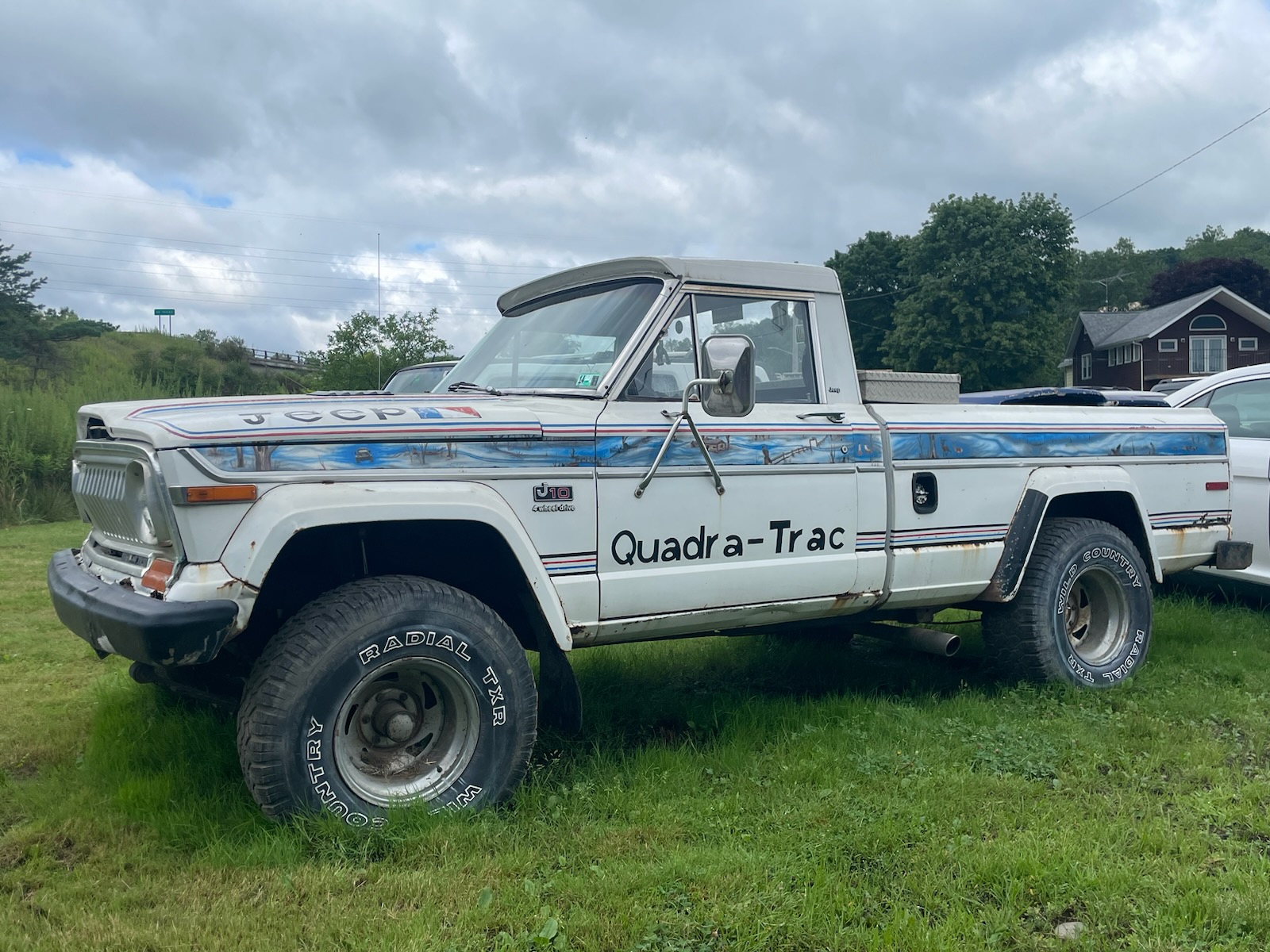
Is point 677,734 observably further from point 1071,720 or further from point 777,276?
point 777,276

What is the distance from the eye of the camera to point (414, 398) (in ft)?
13.1

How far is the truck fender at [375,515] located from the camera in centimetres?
321

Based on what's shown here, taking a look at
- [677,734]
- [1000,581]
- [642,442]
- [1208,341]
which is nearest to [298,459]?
[642,442]

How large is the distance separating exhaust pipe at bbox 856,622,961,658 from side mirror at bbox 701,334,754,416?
185 centimetres

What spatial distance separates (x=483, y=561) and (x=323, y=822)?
3.91 ft

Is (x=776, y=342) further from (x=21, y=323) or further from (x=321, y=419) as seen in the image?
(x=21, y=323)

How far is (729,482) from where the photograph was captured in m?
4.15

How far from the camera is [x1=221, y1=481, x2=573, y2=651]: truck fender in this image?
126 inches

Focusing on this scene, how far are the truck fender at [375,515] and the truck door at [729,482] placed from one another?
0.30 m

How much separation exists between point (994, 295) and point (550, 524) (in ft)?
144

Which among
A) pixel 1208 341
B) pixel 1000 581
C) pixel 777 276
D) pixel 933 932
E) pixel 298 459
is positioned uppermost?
pixel 1208 341

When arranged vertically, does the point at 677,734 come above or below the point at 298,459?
below

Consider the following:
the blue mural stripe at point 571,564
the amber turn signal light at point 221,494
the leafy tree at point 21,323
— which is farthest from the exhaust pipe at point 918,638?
the leafy tree at point 21,323

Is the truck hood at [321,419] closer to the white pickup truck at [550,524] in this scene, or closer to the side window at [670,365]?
the white pickup truck at [550,524]
